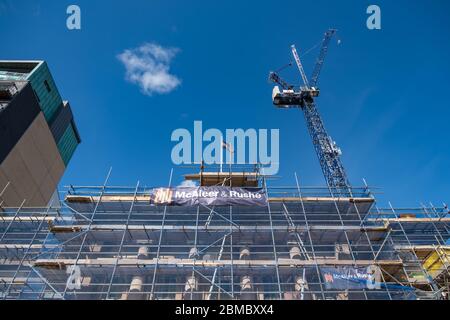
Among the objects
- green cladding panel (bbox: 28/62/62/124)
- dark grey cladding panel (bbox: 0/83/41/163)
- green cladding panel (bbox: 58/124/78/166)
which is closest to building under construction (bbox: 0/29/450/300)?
dark grey cladding panel (bbox: 0/83/41/163)

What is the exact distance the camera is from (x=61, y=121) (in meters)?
55.2

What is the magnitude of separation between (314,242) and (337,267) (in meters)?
3.32

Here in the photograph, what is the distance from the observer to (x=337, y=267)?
1567 centimetres

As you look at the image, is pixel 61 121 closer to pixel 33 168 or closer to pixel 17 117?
pixel 33 168

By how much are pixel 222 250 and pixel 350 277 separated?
639 cm

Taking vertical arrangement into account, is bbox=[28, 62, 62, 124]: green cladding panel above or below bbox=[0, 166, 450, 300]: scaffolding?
above

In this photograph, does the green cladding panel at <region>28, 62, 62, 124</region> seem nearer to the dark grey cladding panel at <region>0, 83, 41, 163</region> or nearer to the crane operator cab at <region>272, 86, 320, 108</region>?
the dark grey cladding panel at <region>0, 83, 41, 163</region>

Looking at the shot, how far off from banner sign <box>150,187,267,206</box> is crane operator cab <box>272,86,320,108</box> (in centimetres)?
3506

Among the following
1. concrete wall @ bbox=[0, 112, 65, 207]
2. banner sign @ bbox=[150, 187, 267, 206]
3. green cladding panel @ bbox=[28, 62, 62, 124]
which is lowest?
banner sign @ bbox=[150, 187, 267, 206]

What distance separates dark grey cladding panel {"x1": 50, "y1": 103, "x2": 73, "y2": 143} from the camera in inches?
2040

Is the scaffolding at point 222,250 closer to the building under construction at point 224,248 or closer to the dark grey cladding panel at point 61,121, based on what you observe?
the building under construction at point 224,248
